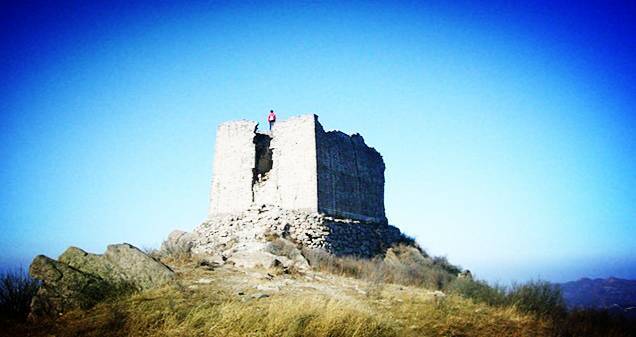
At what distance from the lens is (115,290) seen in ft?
18.2

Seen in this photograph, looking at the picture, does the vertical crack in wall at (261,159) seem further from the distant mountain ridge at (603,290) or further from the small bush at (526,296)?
the distant mountain ridge at (603,290)

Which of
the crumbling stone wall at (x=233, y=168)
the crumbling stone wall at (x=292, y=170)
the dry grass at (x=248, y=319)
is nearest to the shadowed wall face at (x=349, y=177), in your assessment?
the crumbling stone wall at (x=292, y=170)

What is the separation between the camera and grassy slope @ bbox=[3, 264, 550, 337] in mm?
4488

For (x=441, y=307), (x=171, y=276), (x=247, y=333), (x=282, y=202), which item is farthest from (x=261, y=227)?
(x=247, y=333)

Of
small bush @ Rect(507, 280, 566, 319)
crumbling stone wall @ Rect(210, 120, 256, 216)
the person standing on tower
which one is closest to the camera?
small bush @ Rect(507, 280, 566, 319)

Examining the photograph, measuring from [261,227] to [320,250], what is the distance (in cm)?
245

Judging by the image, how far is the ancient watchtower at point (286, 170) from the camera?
559 inches

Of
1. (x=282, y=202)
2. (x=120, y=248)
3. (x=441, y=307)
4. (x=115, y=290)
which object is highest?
(x=282, y=202)

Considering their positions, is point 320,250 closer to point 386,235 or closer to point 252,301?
point 386,235

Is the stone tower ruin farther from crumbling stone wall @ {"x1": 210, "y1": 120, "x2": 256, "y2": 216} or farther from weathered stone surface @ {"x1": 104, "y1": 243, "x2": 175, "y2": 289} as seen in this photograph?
weathered stone surface @ {"x1": 104, "y1": 243, "x2": 175, "y2": 289}

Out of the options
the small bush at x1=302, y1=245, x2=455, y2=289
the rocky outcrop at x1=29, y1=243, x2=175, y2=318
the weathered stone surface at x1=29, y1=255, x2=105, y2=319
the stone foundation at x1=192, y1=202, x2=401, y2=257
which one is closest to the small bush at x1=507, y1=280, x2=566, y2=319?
the small bush at x1=302, y1=245, x2=455, y2=289

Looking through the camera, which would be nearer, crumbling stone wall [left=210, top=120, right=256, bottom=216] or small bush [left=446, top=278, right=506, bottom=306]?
small bush [left=446, top=278, right=506, bottom=306]

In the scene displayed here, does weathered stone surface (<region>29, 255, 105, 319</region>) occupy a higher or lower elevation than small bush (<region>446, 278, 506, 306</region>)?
higher

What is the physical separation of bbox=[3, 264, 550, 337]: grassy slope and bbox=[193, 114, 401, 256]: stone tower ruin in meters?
5.44
